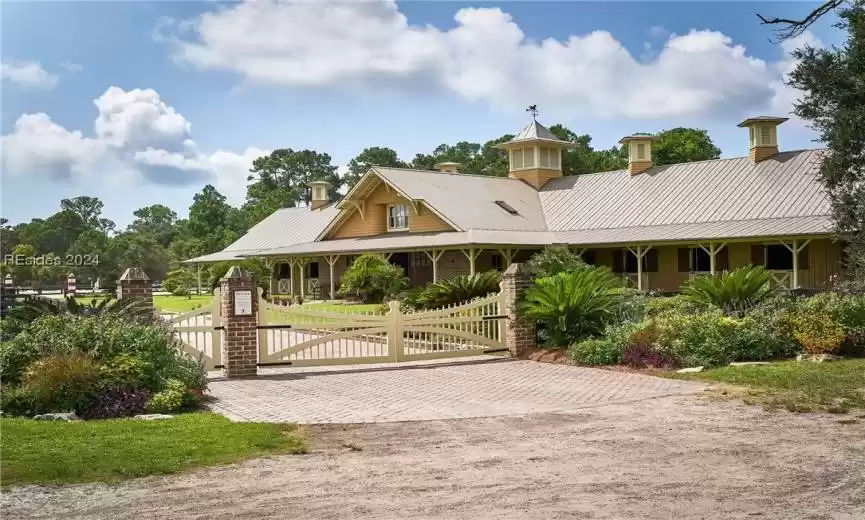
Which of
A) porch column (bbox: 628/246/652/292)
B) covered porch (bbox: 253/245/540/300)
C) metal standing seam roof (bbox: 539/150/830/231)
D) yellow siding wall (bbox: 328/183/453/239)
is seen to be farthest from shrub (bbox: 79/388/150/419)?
yellow siding wall (bbox: 328/183/453/239)

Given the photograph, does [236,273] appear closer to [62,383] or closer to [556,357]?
[62,383]

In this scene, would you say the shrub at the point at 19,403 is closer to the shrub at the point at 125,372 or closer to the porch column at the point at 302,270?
the shrub at the point at 125,372

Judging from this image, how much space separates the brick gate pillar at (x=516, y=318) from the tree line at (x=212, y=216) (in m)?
28.5

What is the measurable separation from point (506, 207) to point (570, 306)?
1977cm

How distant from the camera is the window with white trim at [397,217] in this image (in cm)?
3606

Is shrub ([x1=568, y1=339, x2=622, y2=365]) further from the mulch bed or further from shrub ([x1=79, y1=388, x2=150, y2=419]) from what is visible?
shrub ([x1=79, y1=388, x2=150, y2=419])

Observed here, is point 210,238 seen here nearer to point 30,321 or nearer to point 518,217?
point 518,217

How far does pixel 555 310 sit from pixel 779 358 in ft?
12.5

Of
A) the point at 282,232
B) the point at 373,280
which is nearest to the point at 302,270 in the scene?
the point at 373,280

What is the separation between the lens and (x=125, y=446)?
7.52 m

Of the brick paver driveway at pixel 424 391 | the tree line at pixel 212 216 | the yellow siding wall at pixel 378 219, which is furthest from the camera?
the tree line at pixel 212 216

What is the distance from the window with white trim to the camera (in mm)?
36062

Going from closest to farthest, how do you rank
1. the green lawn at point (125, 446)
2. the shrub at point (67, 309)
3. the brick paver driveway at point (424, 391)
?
the green lawn at point (125, 446) → the brick paver driveway at point (424, 391) → the shrub at point (67, 309)

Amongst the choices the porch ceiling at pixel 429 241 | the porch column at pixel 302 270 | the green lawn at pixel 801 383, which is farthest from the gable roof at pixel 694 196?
the green lawn at pixel 801 383
